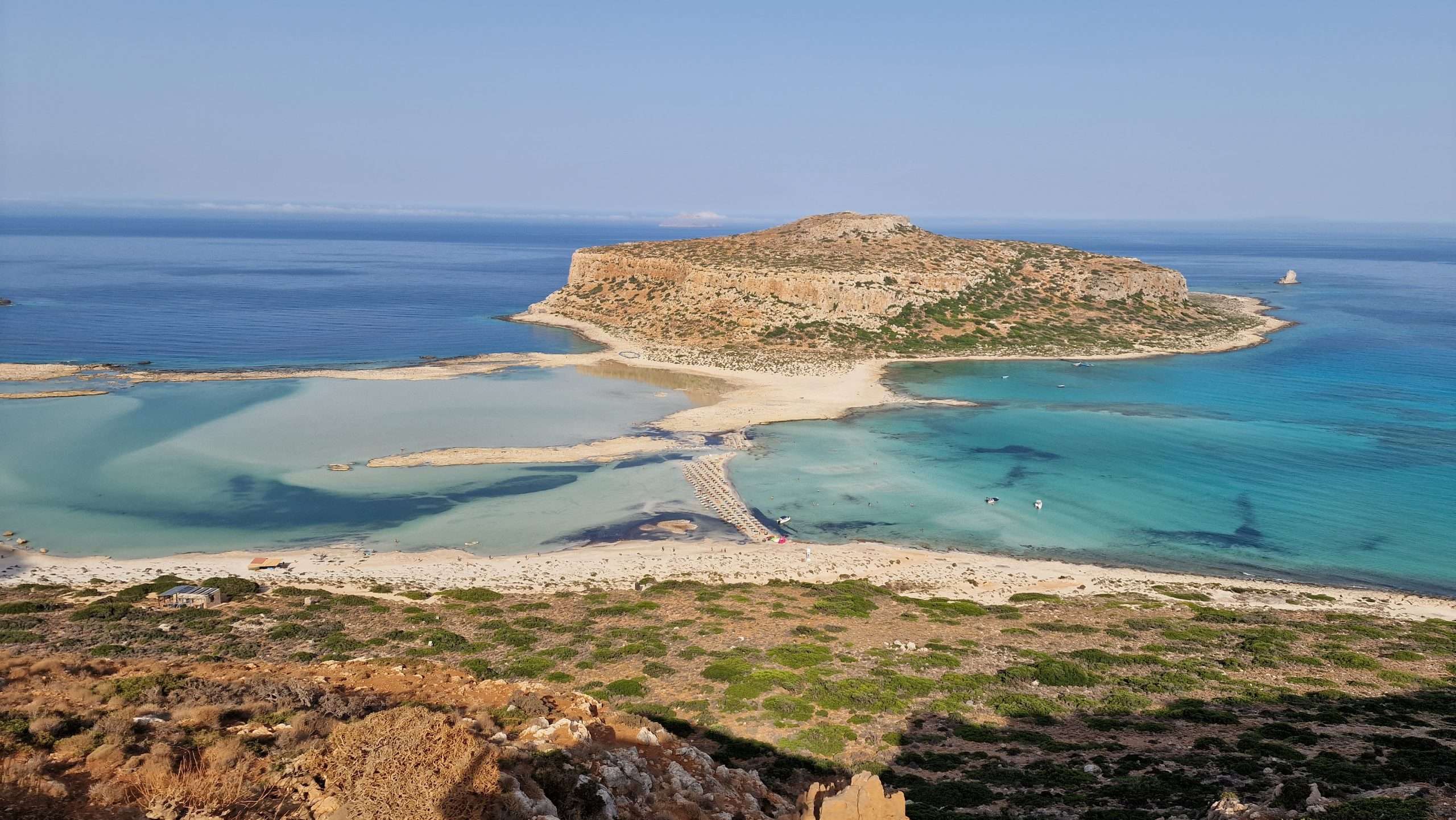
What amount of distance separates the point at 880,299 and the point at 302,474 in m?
68.0

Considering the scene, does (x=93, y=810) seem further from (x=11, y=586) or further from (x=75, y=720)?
(x=11, y=586)

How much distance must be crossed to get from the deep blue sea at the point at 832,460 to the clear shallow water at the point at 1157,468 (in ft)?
0.76

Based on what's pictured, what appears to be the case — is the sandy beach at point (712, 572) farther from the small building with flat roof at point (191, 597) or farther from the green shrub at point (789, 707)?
the green shrub at point (789, 707)

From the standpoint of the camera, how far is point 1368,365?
287 ft

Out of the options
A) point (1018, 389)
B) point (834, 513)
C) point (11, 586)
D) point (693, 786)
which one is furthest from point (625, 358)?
point (693, 786)

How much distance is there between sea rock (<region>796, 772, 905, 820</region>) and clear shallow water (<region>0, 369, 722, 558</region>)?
27642 millimetres

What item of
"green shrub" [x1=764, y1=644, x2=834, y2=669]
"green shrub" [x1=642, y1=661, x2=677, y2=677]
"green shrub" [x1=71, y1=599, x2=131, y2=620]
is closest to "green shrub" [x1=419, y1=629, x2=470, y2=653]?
"green shrub" [x1=642, y1=661, x2=677, y2=677]

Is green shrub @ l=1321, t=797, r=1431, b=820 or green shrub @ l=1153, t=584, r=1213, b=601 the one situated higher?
green shrub @ l=1321, t=797, r=1431, b=820

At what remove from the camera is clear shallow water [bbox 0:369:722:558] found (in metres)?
40.3

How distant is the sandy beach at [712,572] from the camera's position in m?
34.0

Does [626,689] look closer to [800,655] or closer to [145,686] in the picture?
[800,655]

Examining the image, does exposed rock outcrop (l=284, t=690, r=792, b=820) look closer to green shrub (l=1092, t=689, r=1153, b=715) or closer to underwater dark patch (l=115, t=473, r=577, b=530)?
green shrub (l=1092, t=689, r=1153, b=715)

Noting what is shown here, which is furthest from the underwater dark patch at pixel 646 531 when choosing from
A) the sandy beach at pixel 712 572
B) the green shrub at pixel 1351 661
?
the green shrub at pixel 1351 661

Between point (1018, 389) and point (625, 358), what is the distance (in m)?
38.6
